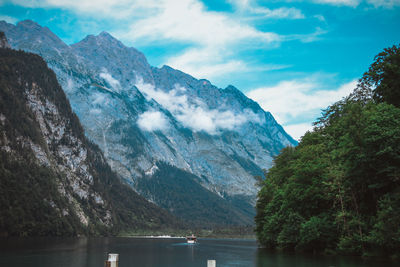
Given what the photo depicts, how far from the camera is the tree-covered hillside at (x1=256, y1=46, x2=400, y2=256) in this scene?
152 feet

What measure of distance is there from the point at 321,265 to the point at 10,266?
3800 cm

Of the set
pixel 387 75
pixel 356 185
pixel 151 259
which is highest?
pixel 387 75

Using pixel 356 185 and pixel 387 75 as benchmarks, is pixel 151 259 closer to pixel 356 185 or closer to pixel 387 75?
pixel 356 185

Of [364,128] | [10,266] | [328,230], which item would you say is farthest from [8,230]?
[364,128]

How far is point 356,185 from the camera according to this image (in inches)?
2183

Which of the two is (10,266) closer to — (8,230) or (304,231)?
(304,231)

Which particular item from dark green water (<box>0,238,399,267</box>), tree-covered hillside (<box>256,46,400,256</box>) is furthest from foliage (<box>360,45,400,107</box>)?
dark green water (<box>0,238,399,267</box>)

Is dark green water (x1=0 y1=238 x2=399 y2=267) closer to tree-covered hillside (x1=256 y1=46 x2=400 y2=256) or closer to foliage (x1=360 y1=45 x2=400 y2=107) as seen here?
tree-covered hillside (x1=256 y1=46 x2=400 y2=256)

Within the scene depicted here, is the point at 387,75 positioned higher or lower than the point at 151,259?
higher

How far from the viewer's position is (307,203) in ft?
228

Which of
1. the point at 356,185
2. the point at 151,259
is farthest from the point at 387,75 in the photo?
the point at 151,259

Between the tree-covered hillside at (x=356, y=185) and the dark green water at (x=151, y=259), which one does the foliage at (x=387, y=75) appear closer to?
the tree-covered hillside at (x=356, y=185)

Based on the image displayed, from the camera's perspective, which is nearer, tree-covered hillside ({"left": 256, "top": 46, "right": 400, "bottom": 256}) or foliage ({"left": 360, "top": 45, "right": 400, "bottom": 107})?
tree-covered hillside ({"left": 256, "top": 46, "right": 400, "bottom": 256})

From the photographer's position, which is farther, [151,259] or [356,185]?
[151,259]
